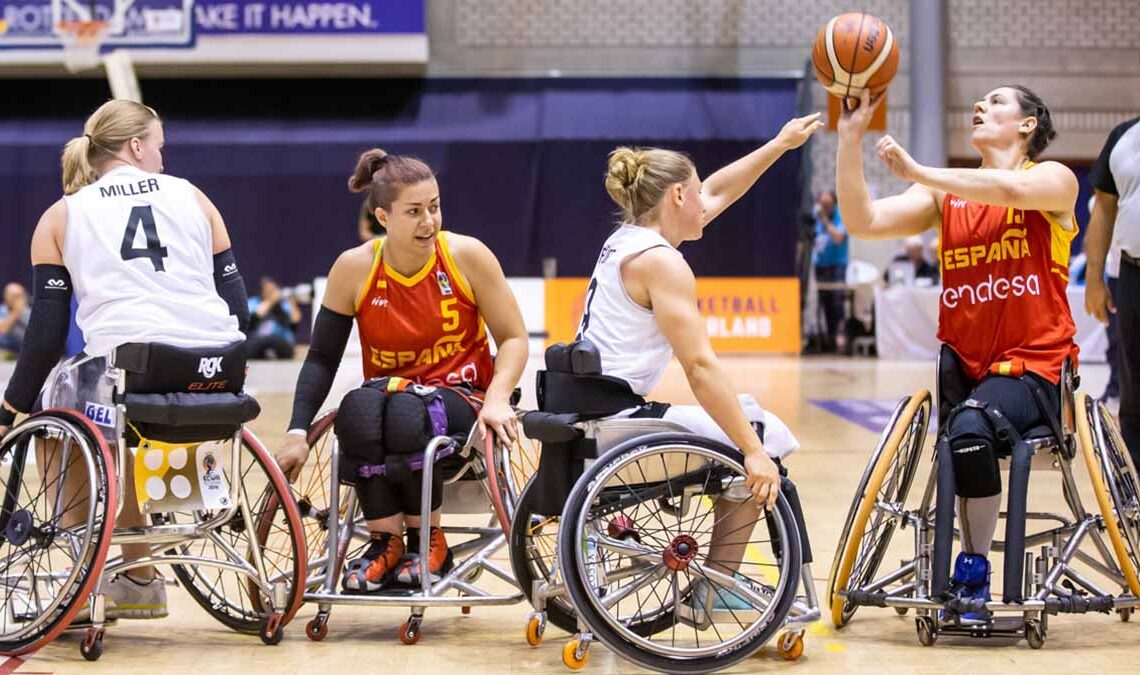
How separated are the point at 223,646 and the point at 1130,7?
16.5 metres

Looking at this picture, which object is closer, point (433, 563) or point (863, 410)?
point (433, 563)

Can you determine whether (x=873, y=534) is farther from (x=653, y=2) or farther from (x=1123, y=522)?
(x=653, y=2)

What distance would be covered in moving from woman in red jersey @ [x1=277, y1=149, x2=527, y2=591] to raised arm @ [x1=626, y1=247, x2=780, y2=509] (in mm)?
536

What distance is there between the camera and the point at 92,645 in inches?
132

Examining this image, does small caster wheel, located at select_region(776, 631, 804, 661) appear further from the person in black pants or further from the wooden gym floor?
the person in black pants

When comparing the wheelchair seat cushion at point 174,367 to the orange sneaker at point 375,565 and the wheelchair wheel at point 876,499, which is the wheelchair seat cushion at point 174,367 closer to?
the orange sneaker at point 375,565

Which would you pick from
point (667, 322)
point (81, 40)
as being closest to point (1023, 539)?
point (667, 322)

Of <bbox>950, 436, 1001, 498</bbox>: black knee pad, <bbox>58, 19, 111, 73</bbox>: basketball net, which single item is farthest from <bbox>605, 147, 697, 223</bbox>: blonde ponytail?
<bbox>58, 19, 111, 73</bbox>: basketball net

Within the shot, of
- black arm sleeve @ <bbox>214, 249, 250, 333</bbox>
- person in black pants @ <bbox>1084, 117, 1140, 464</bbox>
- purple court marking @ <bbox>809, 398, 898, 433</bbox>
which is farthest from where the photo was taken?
purple court marking @ <bbox>809, 398, 898, 433</bbox>

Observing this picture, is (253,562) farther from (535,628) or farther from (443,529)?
(535,628)

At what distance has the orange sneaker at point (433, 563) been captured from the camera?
3631 millimetres

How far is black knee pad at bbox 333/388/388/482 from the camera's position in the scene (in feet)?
11.8

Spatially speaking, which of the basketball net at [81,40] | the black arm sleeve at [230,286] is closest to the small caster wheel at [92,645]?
the black arm sleeve at [230,286]

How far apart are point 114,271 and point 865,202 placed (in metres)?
1.86
